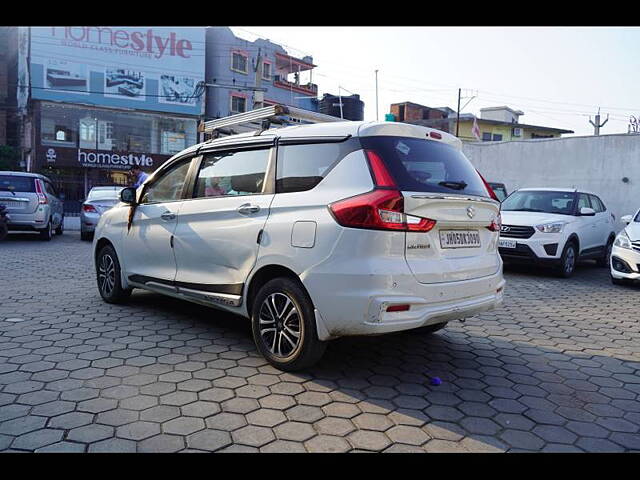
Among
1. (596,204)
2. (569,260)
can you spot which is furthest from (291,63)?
(569,260)

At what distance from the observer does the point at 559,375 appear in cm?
386

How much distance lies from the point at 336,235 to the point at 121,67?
126 ft

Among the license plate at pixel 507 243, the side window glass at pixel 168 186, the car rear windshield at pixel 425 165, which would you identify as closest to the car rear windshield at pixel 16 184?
the side window glass at pixel 168 186

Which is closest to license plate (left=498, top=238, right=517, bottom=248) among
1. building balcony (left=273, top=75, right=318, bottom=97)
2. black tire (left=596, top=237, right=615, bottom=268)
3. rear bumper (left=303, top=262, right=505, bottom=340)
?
black tire (left=596, top=237, right=615, bottom=268)

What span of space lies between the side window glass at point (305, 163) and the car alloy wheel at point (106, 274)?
9.25 ft

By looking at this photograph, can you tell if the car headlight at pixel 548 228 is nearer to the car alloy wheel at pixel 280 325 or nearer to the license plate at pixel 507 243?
the license plate at pixel 507 243

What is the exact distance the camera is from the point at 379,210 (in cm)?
324

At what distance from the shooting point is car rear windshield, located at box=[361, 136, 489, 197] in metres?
3.42

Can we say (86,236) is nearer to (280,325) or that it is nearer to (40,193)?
(40,193)

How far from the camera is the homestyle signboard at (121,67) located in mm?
34094

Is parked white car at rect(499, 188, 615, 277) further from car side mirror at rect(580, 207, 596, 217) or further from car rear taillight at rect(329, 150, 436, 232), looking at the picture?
car rear taillight at rect(329, 150, 436, 232)
